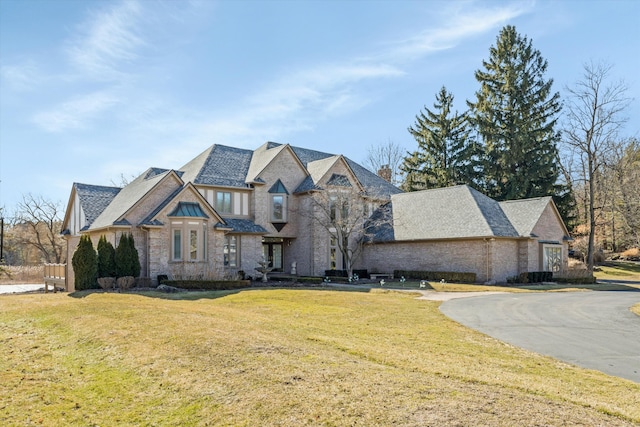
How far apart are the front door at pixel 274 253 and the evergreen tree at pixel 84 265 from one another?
16.3m

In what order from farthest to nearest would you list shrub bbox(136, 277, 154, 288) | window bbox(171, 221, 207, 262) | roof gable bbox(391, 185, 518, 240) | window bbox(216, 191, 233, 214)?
window bbox(216, 191, 233, 214), roof gable bbox(391, 185, 518, 240), window bbox(171, 221, 207, 262), shrub bbox(136, 277, 154, 288)

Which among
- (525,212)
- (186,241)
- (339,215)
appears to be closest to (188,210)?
(186,241)

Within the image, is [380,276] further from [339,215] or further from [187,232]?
[187,232]

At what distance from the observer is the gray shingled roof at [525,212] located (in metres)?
34.6

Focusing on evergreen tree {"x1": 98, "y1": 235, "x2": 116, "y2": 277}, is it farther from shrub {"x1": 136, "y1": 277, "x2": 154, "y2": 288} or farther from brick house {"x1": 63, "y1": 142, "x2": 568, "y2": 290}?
brick house {"x1": 63, "y1": 142, "x2": 568, "y2": 290}

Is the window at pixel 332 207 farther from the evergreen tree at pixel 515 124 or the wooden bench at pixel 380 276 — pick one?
the evergreen tree at pixel 515 124

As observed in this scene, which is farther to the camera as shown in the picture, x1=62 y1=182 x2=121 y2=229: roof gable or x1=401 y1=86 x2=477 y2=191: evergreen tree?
x1=401 y1=86 x2=477 y2=191: evergreen tree

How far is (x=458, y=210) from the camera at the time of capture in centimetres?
3566

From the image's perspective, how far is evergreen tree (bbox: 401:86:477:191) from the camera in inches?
2181

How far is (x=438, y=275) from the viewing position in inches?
1334

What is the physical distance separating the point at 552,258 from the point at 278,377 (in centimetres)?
3324

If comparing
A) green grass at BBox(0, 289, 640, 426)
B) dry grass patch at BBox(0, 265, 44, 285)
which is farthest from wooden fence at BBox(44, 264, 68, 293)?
green grass at BBox(0, 289, 640, 426)

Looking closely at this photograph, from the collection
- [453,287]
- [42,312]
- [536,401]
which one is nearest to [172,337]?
[536,401]

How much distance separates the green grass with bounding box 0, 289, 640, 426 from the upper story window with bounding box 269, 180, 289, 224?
2355cm
